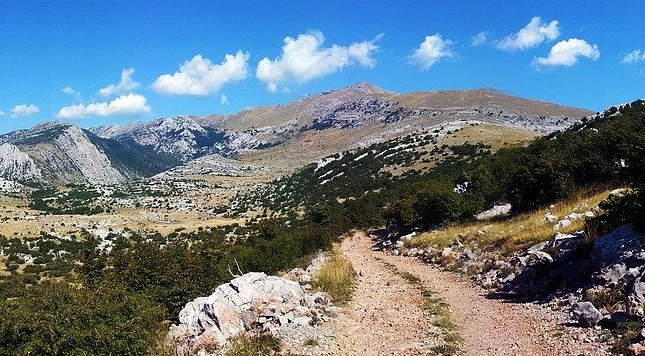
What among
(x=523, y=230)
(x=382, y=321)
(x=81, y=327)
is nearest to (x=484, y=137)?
(x=523, y=230)

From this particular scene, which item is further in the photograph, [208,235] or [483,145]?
[483,145]

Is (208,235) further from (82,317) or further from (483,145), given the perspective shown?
(82,317)

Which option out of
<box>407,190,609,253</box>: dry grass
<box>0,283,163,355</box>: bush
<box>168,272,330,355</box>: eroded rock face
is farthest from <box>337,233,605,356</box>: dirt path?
<box>0,283,163,355</box>: bush

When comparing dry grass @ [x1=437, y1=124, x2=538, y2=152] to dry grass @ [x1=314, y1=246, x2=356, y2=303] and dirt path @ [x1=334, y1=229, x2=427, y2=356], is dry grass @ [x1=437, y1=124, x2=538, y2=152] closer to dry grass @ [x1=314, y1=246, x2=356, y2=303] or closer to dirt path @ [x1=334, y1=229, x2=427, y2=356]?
dry grass @ [x1=314, y1=246, x2=356, y2=303]

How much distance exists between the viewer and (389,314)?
17.2m

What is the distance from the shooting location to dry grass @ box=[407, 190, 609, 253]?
22.4 meters

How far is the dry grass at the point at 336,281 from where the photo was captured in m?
19.6

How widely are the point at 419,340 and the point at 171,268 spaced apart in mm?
17622

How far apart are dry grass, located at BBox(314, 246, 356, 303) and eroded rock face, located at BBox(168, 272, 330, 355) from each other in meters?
1.90

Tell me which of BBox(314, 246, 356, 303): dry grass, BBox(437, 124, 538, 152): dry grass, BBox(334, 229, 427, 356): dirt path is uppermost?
BBox(437, 124, 538, 152): dry grass

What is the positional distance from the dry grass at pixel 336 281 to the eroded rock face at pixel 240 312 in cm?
190

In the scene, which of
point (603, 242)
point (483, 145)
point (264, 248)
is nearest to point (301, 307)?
point (603, 242)

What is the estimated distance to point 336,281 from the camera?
2066cm

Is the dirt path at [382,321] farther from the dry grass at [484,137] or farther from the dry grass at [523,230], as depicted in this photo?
the dry grass at [484,137]
